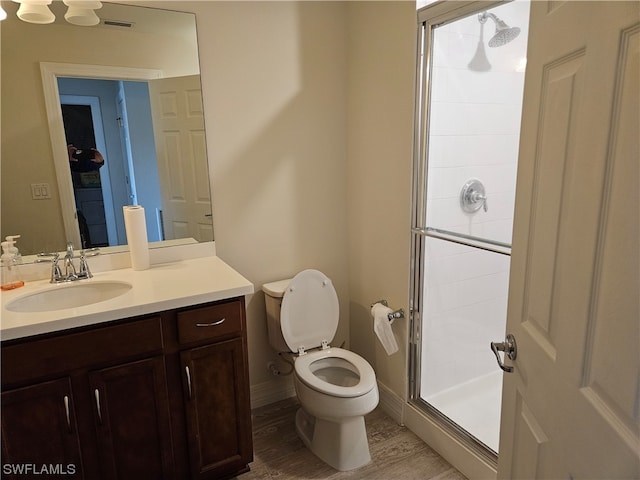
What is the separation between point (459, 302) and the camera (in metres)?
2.27

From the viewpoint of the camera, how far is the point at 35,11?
65.2 inches

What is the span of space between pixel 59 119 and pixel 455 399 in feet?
7.69

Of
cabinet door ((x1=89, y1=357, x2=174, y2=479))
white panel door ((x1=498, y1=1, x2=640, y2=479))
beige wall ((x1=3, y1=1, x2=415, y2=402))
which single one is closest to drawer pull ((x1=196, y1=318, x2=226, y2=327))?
cabinet door ((x1=89, y1=357, x2=174, y2=479))

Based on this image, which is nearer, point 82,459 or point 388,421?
point 82,459

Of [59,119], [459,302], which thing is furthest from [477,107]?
[59,119]

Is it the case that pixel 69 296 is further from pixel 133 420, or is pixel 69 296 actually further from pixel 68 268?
pixel 133 420

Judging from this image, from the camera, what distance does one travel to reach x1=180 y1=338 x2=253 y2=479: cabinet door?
1.64 metres

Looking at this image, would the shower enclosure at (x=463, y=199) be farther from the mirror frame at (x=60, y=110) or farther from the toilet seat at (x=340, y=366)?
the mirror frame at (x=60, y=110)

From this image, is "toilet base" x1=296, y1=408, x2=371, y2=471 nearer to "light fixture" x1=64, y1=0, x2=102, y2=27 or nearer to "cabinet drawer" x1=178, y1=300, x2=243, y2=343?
"cabinet drawer" x1=178, y1=300, x2=243, y2=343

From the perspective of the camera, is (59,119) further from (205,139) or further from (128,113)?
(205,139)

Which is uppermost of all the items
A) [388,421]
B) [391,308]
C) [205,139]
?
[205,139]

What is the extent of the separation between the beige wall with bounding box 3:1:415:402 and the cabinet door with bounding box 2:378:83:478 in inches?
38.8

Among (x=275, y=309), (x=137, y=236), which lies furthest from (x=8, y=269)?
(x=275, y=309)

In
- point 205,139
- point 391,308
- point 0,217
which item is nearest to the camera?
point 0,217
